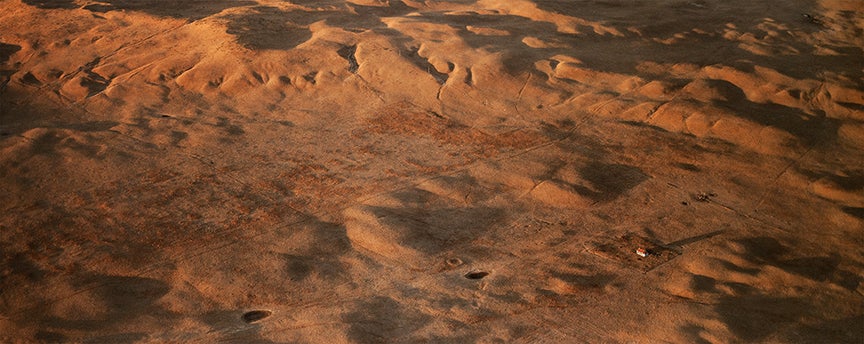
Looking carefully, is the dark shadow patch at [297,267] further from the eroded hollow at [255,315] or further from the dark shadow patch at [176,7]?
the dark shadow patch at [176,7]

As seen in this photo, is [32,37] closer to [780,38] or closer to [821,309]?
[821,309]

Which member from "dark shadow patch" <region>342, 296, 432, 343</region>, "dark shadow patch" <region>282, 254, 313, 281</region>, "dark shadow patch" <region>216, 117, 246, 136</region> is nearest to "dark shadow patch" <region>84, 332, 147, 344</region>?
"dark shadow patch" <region>282, 254, 313, 281</region>

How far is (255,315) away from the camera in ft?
17.6

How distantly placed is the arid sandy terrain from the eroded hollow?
0.03m

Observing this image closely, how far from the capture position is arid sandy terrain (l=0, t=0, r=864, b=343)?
5.44m

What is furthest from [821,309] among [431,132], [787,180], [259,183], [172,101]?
[172,101]

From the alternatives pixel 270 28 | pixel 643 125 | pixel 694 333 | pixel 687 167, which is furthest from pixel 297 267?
pixel 270 28

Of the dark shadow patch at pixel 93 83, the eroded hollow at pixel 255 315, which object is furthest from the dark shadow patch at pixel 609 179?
the dark shadow patch at pixel 93 83

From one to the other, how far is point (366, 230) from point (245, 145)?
2.25m

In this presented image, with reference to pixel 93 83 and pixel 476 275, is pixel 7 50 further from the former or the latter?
pixel 476 275

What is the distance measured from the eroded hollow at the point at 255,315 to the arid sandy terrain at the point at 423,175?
3cm

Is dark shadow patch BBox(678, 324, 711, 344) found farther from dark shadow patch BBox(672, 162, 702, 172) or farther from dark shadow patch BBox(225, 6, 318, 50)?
dark shadow patch BBox(225, 6, 318, 50)

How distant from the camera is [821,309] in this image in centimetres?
555

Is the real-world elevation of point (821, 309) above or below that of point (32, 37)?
below
